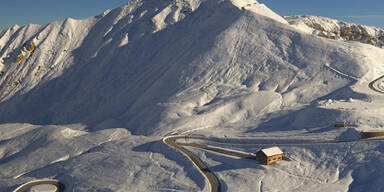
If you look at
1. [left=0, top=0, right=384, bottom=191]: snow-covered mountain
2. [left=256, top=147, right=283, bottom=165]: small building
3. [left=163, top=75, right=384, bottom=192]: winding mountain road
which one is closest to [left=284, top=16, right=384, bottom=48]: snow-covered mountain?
[left=0, top=0, right=384, bottom=191]: snow-covered mountain

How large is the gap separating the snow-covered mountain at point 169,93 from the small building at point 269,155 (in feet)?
4.18

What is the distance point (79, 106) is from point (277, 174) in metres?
68.0

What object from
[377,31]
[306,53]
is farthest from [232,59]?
[377,31]

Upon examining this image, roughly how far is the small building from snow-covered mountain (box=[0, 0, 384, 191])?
1.27m

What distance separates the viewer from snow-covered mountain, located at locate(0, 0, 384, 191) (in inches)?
1821

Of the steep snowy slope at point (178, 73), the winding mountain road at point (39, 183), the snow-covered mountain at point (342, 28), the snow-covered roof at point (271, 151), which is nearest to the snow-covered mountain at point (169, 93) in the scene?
the steep snowy slope at point (178, 73)

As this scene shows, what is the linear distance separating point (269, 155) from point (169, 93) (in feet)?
134

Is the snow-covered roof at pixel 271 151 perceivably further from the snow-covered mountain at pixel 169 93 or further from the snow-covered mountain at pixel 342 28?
the snow-covered mountain at pixel 342 28

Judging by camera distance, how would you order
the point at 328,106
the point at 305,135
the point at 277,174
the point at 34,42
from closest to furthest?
the point at 277,174 → the point at 305,135 → the point at 328,106 → the point at 34,42

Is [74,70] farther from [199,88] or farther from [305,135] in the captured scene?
[305,135]

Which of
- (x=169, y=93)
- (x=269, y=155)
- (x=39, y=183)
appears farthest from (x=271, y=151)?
(x=169, y=93)

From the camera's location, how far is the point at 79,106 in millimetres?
95875

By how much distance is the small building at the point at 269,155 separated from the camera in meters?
43.2

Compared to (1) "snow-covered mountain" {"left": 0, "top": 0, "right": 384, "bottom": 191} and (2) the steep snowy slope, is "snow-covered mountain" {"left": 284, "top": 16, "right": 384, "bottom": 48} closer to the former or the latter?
(1) "snow-covered mountain" {"left": 0, "top": 0, "right": 384, "bottom": 191}
